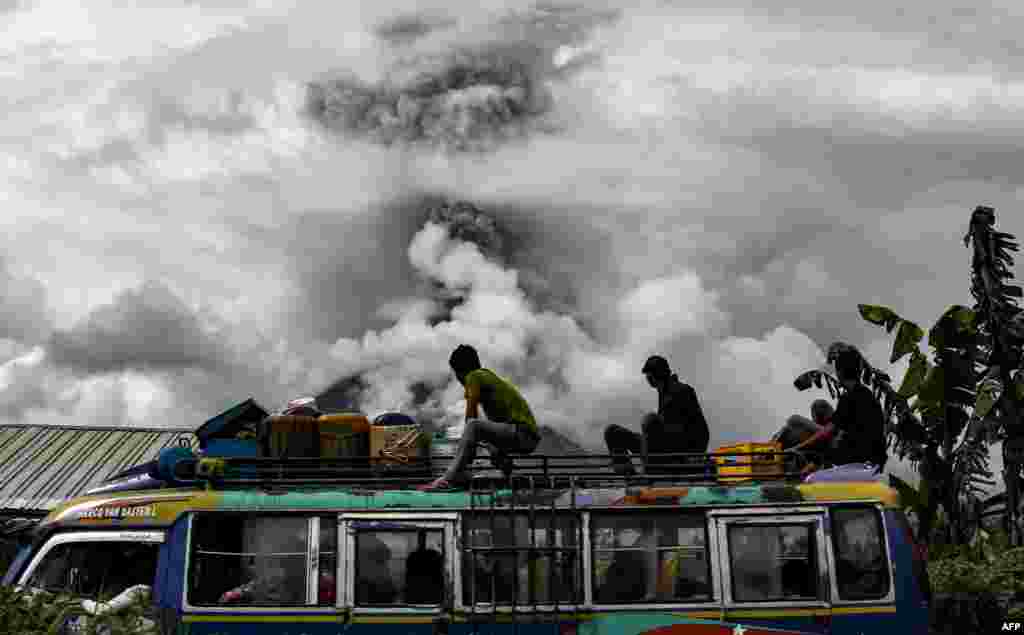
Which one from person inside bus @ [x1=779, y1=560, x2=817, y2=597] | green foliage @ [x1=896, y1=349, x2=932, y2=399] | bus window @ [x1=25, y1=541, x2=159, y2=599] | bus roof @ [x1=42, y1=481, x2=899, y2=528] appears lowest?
person inside bus @ [x1=779, y1=560, x2=817, y2=597]

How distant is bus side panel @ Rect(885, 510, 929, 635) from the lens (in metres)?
10.7

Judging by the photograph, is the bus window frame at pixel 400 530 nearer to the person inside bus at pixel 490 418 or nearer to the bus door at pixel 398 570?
the bus door at pixel 398 570

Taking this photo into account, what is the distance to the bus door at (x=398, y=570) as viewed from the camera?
10688mm

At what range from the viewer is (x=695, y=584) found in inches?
423

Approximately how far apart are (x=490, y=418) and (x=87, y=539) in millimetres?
4166

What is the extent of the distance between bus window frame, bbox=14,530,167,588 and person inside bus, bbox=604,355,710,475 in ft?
16.3

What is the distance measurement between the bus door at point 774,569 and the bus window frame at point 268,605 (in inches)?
148

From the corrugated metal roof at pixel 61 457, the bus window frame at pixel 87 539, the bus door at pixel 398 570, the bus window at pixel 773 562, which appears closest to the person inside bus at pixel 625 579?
the bus window at pixel 773 562

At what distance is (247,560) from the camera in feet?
35.8

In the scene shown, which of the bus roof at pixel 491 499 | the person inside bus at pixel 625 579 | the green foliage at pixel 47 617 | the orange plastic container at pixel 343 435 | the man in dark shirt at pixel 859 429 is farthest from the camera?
the orange plastic container at pixel 343 435

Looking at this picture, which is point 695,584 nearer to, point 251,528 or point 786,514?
point 786,514

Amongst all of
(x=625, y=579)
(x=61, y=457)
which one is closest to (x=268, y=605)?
(x=625, y=579)

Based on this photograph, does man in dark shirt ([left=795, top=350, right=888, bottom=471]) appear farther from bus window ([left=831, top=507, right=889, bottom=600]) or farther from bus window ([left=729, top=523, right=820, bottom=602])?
bus window ([left=729, top=523, right=820, bottom=602])

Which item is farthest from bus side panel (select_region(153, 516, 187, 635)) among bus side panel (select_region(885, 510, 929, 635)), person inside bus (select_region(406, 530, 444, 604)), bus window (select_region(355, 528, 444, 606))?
bus side panel (select_region(885, 510, 929, 635))
